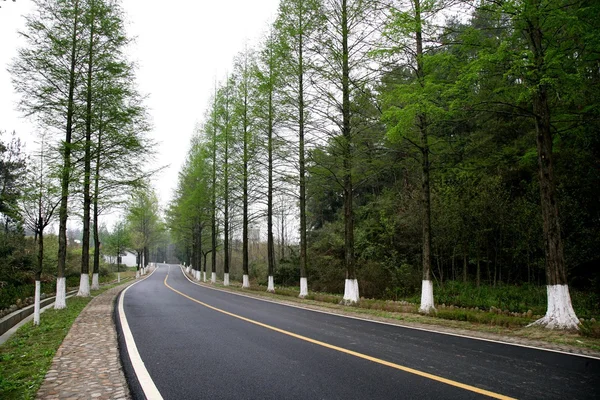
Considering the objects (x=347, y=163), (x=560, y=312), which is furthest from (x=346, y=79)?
(x=560, y=312)

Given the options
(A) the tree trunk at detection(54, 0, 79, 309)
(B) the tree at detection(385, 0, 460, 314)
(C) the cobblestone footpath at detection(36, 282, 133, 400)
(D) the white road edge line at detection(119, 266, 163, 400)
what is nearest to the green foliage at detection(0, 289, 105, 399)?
(C) the cobblestone footpath at detection(36, 282, 133, 400)

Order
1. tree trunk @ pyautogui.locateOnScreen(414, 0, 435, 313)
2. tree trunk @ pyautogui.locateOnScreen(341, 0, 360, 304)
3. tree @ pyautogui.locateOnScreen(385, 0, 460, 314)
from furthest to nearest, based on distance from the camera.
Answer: tree trunk @ pyautogui.locateOnScreen(341, 0, 360, 304) → tree trunk @ pyautogui.locateOnScreen(414, 0, 435, 313) → tree @ pyautogui.locateOnScreen(385, 0, 460, 314)

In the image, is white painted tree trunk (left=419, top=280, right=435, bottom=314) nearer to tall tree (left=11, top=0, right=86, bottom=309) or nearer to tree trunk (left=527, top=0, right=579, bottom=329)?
tree trunk (left=527, top=0, right=579, bottom=329)

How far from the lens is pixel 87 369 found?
15.6 ft

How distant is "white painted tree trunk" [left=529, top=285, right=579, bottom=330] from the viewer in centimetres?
743

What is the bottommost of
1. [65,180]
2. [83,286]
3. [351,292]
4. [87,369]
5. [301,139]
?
[83,286]

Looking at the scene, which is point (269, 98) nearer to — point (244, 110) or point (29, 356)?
point (244, 110)

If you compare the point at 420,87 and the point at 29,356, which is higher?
the point at 420,87

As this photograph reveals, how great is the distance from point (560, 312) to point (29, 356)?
1012 centimetres

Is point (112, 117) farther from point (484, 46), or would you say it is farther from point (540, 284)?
point (540, 284)

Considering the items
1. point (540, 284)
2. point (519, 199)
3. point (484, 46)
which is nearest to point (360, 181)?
point (519, 199)

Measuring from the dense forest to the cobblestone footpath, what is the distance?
8042mm

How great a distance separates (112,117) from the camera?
14758 millimetres

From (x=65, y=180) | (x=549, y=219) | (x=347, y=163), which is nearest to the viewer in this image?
(x=549, y=219)
